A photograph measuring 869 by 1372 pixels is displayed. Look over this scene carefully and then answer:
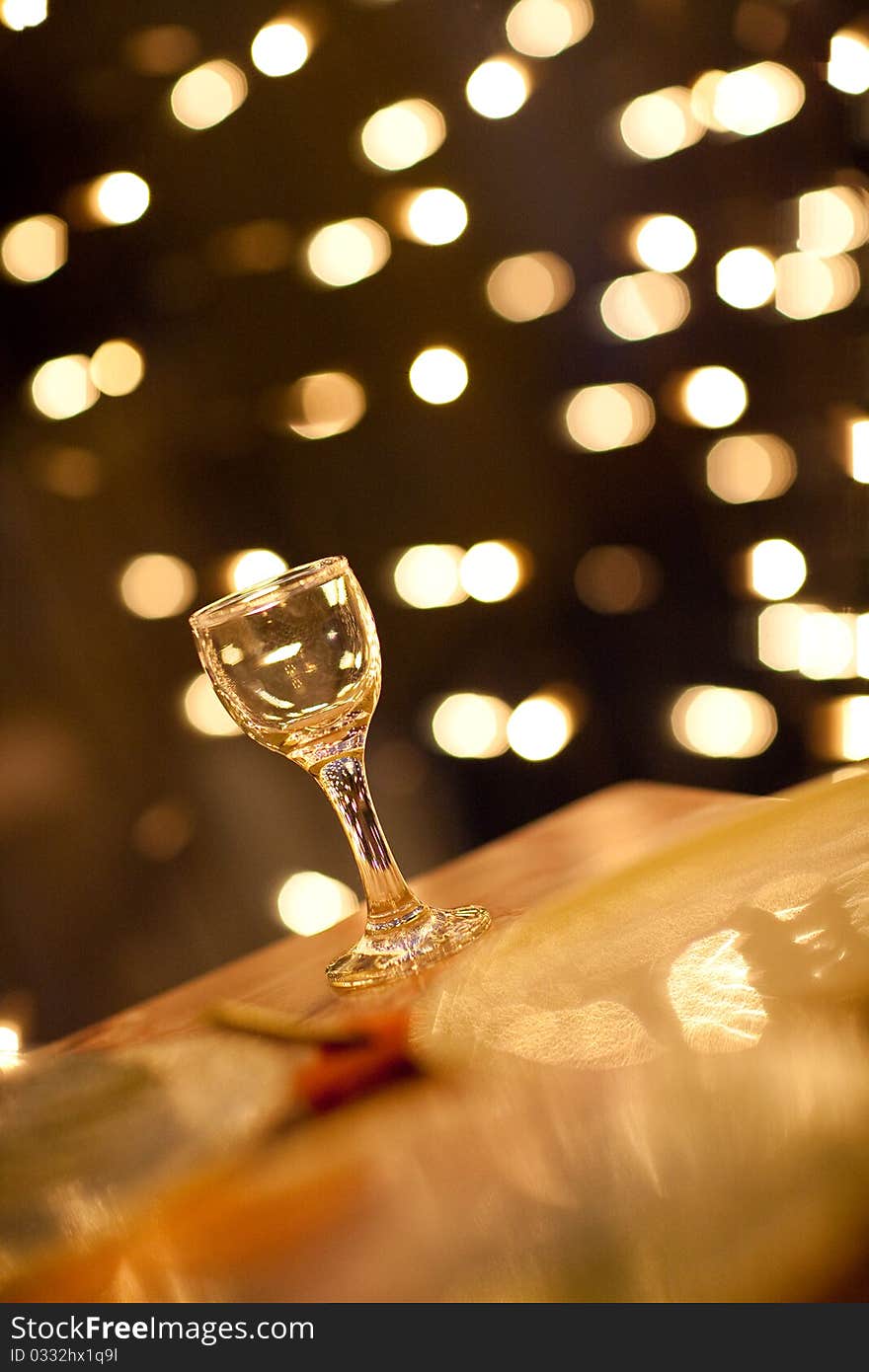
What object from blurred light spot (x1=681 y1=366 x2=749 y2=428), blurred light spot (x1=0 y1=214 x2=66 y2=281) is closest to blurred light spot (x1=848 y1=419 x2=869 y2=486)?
blurred light spot (x1=681 y1=366 x2=749 y2=428)

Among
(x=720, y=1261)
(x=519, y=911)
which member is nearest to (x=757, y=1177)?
(x=720, y=1261)

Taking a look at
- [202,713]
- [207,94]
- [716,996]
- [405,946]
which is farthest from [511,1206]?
[207,94]

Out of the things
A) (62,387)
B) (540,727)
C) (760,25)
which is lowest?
(540,727)

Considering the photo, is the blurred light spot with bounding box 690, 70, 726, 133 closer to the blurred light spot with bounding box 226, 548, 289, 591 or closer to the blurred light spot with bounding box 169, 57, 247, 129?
the blurred light spot with bounding box 169, 57, 247, 129

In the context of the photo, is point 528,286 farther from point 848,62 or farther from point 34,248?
point 34,248

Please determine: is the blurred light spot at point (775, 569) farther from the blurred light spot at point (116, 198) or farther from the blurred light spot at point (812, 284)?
the blurred light spot at point (116, 198)
